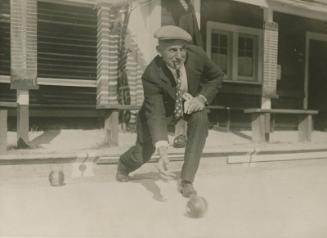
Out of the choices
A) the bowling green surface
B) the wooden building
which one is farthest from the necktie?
the wooden building

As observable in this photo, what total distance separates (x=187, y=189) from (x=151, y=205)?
428mm

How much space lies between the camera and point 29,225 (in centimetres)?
282

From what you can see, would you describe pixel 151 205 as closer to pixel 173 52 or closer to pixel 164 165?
pixel 164 165

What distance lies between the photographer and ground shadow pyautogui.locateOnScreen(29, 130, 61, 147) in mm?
5719

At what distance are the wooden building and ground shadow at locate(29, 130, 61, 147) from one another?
16.1 inches

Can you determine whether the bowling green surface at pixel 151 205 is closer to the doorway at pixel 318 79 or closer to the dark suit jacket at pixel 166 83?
the dark suit jacket at pixel 166 83

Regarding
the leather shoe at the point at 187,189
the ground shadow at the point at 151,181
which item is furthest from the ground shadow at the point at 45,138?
the leather shoe at the point at 187,189

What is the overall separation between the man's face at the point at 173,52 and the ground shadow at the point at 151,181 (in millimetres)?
1005

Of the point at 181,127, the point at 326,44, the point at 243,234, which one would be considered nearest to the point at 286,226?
the point at 243,234

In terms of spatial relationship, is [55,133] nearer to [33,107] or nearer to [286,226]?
[33,107]

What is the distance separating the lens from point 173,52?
131 inches

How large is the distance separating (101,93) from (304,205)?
3.18m

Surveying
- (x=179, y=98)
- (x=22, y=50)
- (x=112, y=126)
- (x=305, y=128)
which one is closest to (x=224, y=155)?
(x=112, y=126)

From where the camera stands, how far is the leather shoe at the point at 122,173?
4131 mm
